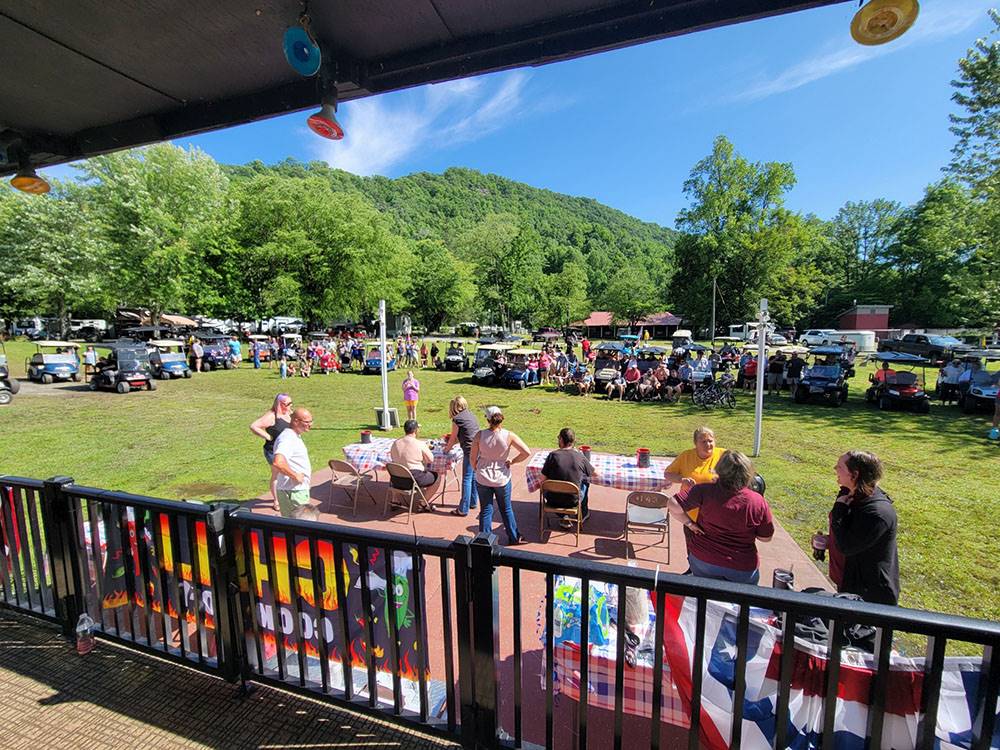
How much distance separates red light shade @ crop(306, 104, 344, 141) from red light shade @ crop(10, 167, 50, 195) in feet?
12.0

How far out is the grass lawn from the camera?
5.58 meters

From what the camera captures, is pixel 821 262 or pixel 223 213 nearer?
pixel 223 213

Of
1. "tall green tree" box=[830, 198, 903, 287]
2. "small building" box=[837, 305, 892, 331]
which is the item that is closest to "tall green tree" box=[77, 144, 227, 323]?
"small building" box=[837, 305, 892, 331]

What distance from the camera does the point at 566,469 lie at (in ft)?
17.1

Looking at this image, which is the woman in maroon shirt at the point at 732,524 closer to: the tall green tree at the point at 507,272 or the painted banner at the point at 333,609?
the painted banner at the point at 333,609

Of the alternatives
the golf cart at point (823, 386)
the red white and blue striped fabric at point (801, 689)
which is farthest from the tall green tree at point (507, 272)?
the red white and blue striped fabric at point (801, 689)

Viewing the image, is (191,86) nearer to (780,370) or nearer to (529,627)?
(529,627)

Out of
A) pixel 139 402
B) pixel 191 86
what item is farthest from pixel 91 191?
pixel 191 86

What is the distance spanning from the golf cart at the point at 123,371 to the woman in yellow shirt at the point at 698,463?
1998 cm

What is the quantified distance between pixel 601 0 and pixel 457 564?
306 cm

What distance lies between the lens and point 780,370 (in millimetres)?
17125

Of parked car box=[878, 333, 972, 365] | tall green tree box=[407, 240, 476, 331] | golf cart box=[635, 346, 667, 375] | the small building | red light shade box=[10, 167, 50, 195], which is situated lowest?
parked car box=[878, 333, 972, 365]

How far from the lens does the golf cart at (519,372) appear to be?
64.0ft

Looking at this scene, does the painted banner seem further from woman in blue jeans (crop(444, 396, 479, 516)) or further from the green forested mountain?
the green forested mountain
